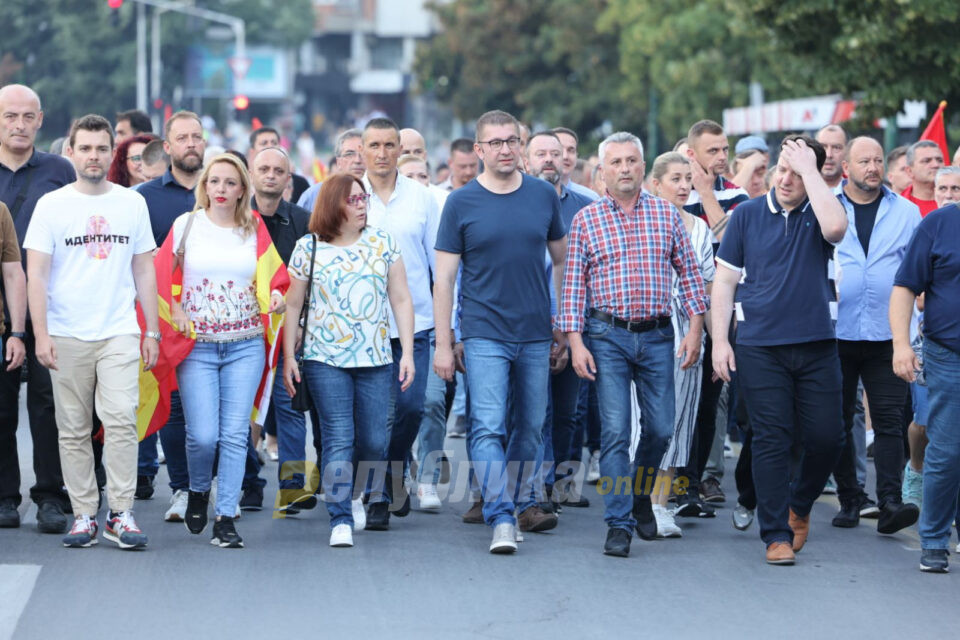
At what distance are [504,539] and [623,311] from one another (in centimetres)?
129

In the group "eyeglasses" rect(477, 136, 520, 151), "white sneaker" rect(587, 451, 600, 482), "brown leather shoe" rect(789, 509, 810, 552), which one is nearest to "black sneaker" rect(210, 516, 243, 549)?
"eyeglasses" rect(477, 136, 520, 151)

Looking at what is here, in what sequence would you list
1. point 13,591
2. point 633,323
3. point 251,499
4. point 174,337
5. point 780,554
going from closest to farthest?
point 13,591, point 780,554, point 633,323, point 174,337, point 251,499

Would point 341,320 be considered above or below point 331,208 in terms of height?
below

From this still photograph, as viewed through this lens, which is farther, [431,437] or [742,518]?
[431,437]

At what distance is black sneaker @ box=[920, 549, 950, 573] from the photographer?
8117 mm

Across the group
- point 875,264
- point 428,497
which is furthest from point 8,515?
point 875,264

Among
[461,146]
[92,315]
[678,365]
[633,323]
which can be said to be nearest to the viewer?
[92,315]

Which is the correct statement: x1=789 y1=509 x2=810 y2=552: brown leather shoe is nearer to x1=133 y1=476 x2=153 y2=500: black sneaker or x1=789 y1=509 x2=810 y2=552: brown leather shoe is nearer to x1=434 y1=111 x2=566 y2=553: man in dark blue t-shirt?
x1=434 y1=111 x2=566 y2=553: man in dark blue t-shirt

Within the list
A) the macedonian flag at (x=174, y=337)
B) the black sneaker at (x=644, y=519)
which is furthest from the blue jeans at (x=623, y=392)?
the macedonian flag at (x=174, y=337)

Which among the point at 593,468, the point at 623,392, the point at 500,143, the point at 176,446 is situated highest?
the point at 500,143

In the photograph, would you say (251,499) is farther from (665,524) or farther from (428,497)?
(665,524)

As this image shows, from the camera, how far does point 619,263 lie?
847 centimetres

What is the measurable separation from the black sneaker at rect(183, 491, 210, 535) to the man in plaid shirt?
6.76 feet

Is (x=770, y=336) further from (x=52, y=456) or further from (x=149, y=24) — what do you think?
(x=149, y=24)
